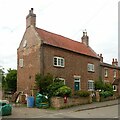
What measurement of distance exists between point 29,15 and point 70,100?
12.7m

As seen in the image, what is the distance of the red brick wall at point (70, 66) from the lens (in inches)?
1220

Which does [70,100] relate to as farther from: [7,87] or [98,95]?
[7,87]

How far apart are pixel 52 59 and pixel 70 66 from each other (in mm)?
3871

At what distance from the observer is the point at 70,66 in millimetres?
34375

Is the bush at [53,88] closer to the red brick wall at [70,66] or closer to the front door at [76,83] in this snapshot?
the red brick wall at [70,66]

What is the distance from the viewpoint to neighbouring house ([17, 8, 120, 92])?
101 ft

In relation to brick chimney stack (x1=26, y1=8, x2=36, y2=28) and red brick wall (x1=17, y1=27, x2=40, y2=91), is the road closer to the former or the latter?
red brick wall (x1=17, y1=27, x2=40, y2=91)

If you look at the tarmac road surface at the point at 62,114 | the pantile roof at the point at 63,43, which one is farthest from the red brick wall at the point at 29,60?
the tarmac road surface at the point at 62,114

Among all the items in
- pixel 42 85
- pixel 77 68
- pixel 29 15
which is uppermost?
pixel 29 15

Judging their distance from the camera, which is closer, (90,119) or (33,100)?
(90,119)

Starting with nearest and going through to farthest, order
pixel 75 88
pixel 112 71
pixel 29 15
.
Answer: pixel 29 15 < pixel 75 88 < pixel 112 71

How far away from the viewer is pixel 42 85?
28.5 meters

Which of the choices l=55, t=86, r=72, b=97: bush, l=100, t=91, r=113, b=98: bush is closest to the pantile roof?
l=100, t=91, r=113, b=98: bush

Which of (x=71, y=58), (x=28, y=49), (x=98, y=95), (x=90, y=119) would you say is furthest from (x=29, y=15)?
(x=90, y=119)
